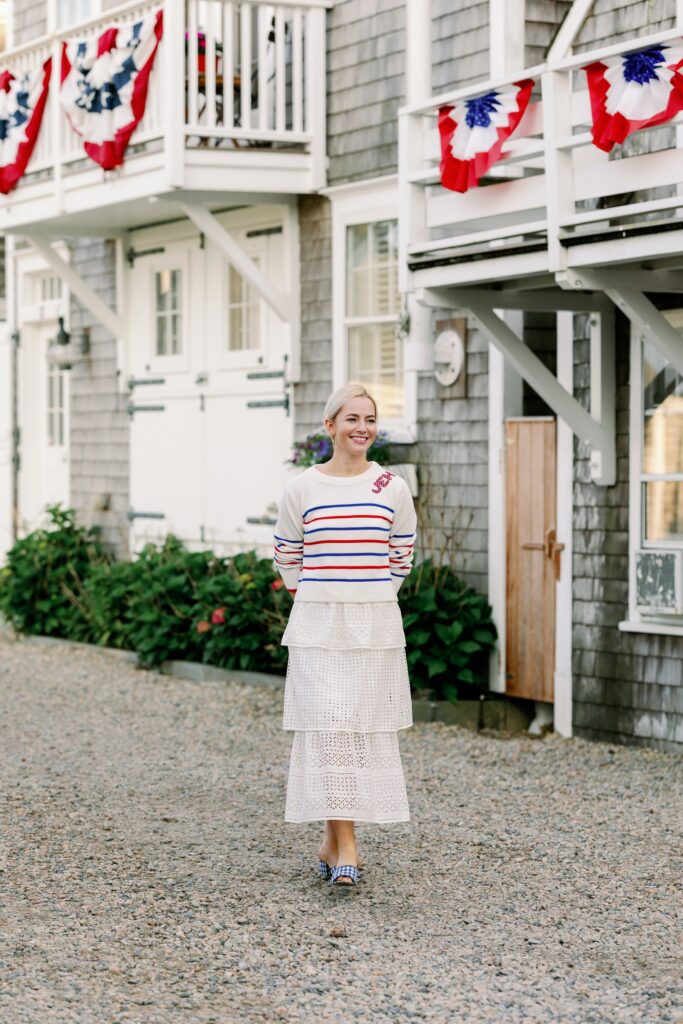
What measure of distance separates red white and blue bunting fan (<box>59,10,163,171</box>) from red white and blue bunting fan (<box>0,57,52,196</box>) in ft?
1.68

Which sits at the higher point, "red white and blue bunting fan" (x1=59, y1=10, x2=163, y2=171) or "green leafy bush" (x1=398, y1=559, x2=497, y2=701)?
"red white and blue bunting fan" (x1=59, y1=10, x2=163, y2=171)

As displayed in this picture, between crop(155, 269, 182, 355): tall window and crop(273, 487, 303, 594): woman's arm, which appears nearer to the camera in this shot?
crop(273, 487, 303, 594): woman's arm

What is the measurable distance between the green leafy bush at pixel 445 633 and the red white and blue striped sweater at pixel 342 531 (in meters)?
3.63

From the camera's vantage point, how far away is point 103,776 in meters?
8.13

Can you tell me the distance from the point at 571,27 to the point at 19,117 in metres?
5.03

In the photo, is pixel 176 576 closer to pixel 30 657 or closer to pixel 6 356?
pixel 30 657

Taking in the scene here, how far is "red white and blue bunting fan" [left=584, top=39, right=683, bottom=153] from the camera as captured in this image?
283 inches

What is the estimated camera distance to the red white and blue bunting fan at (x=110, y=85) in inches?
436

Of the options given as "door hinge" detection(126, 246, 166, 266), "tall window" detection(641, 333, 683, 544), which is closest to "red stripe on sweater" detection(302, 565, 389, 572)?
"tall window" detection(641, 333, 683, 544)

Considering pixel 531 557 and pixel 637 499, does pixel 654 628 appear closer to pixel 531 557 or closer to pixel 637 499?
pixel 637 499

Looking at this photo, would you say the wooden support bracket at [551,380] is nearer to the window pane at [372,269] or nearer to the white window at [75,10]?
the window pane at [372,269]

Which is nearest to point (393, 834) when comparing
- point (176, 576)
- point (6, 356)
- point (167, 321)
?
point (176, 576)

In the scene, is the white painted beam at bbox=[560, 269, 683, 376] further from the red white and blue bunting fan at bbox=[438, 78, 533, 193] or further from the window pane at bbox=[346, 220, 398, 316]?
the window pane at bbox=[346, 220, 398, 316]

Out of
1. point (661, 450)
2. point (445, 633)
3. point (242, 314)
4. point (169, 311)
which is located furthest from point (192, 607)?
point (661, 450)
